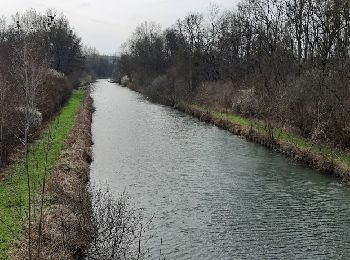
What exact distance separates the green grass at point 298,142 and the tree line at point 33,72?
14048mm

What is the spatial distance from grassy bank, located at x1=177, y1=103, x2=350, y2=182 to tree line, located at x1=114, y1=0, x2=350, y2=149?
77 cm

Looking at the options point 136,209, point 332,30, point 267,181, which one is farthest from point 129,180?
point 332,30

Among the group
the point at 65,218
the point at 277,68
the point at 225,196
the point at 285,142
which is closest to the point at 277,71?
the point at 277,68

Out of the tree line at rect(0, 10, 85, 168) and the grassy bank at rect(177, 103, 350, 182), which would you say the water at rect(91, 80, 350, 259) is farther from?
the tree line at rect(0, 10, 85, 168)

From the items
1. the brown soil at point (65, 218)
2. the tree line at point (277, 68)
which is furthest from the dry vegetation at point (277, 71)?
the brown soil at point (65, 218)

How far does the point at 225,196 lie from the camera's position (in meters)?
17.7

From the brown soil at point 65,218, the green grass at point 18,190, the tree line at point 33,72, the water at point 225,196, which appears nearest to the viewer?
the brown soil at point 65,218

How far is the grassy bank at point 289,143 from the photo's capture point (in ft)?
69.3

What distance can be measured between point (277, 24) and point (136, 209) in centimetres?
3314

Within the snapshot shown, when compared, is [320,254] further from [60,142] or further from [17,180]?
[60,142]

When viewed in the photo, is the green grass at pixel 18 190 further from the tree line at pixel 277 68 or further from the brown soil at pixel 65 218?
the tree line at pixel 277 68

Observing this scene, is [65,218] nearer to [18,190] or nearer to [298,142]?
[18,190]

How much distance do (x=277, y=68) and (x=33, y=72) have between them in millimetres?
23099

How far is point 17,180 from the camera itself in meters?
16.3
